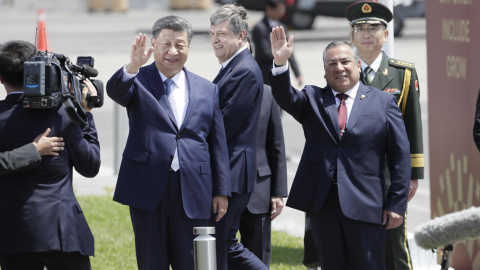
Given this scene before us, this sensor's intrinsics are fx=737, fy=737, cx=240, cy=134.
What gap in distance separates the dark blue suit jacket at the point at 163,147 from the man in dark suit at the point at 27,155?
0.48 meters

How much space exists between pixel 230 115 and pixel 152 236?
91cm

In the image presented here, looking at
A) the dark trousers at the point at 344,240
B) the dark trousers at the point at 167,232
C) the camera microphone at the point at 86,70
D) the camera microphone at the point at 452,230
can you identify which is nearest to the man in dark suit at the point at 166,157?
the dark trousers at the point at 167,232

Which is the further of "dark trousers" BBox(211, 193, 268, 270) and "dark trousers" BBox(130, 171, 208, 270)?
"dark trousers" BBox(211, 193, 268, 270)

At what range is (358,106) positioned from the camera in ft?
14.3

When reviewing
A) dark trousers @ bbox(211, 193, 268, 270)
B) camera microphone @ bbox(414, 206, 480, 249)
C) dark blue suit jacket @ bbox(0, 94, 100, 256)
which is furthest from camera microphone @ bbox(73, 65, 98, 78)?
camera microphone @ bbox(414, 206, 480, 249)

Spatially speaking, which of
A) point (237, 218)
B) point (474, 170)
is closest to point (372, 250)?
point (237, 218)

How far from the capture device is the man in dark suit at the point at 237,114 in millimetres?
4555

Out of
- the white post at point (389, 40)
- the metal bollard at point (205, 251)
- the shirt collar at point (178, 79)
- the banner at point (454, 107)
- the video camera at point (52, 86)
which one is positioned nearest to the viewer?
the metal bollard at point (205, 251)

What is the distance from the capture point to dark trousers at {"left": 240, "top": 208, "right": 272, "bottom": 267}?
5066 millimetres

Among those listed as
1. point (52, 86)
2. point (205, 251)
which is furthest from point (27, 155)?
point (205, 251)

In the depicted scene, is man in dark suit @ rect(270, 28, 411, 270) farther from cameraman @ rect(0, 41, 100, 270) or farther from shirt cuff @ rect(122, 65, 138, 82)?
cameraman @ rect(0, 41, 100, 270)

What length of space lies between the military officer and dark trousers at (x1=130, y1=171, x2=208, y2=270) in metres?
1.48

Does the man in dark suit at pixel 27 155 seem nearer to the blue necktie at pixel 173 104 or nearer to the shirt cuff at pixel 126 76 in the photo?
the shirt cuff at pixel 126 76

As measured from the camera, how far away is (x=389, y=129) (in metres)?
4.33
